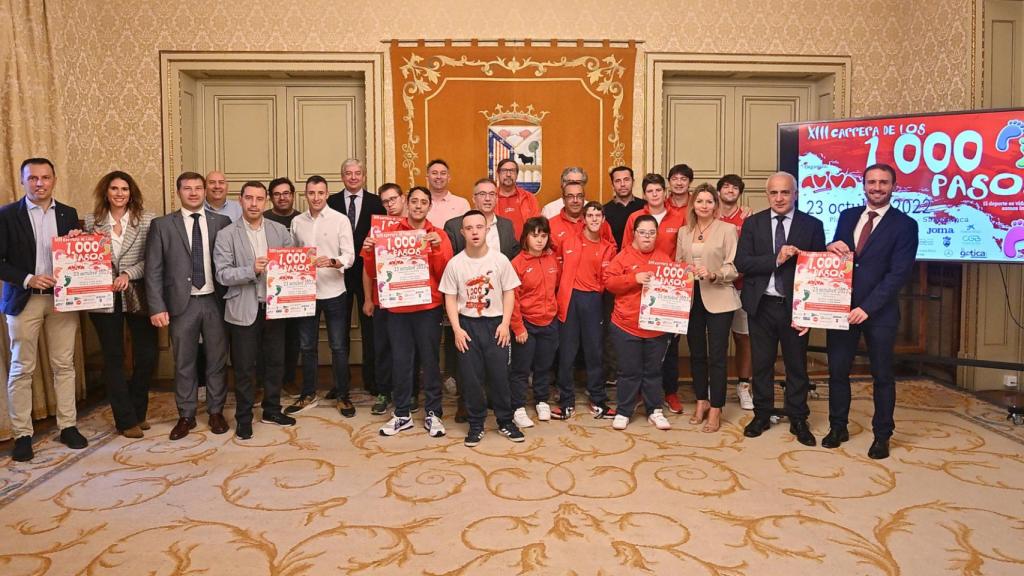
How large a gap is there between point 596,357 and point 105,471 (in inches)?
103

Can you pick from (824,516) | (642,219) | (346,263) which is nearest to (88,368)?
(346,263)

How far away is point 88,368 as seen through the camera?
16.0 ft

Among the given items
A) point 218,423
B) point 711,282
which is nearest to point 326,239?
point 218,423

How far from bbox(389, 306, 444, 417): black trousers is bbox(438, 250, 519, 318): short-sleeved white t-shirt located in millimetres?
244

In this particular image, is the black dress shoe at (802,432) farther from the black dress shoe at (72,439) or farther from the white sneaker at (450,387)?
the black dress shoe at (72,439)

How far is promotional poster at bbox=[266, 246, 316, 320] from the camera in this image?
12.9 feet

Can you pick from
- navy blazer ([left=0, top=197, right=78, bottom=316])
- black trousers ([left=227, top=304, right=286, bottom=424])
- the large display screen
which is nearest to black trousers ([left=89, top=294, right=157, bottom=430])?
navy blazer ([left=0, top=197, right=78, bottom=316])

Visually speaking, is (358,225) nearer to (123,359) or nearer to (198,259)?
(198,259)

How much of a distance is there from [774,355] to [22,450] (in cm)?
387

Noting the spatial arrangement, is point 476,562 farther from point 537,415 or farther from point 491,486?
point 537,415

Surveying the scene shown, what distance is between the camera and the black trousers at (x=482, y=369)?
12.5ft

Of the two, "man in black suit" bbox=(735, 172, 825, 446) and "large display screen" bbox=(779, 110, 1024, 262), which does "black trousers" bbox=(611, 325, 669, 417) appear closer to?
"man in black suit" bbox=(735, 172, 825, 446)

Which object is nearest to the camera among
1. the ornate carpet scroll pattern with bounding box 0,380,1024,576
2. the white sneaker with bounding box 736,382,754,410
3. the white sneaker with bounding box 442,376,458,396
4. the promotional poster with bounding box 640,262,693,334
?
the ornate carpet scroll pattern with bounding box 0,380,1024,576

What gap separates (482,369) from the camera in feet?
12.7
